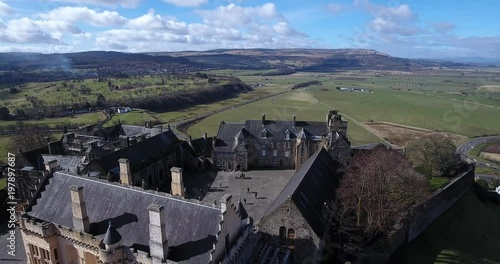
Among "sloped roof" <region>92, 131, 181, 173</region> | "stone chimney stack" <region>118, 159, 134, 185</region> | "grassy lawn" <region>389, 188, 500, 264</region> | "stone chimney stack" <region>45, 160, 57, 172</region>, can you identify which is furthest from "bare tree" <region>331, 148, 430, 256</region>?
"sloped roof" <region>92, 131, 181, 173</region>

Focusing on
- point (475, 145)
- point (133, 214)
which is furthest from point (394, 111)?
point (133, 214)

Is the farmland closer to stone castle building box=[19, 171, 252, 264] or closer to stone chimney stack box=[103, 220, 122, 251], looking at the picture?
stone castle building box=[19, 171, 252, 264]

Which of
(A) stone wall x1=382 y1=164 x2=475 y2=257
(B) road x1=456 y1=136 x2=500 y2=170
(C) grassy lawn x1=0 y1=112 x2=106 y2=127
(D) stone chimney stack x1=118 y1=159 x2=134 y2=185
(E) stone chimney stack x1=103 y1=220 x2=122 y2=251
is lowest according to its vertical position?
(B) road x1=456 y1=136 x2=500 y2=170

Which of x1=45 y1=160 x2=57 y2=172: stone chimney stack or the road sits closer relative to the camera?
x1=45 y1=160 x2=57 y2=172: stone chimney stack

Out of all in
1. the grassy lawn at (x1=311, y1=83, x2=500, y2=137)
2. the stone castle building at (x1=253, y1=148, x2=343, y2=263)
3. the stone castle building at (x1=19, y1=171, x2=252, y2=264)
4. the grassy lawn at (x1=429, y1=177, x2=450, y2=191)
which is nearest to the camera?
the stone castle building at (x1=19, y1=171, x2=252, y2=264)

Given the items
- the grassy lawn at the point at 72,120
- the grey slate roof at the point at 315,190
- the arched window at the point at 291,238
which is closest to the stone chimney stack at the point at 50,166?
the grey slate roof at the point at 315,190

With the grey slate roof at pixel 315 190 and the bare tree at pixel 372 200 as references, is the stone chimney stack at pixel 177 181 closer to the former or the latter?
the grey slate roof at pixel 315 190

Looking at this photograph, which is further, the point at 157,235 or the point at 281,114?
the point at 281,114

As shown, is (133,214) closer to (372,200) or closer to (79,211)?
(79,211)
